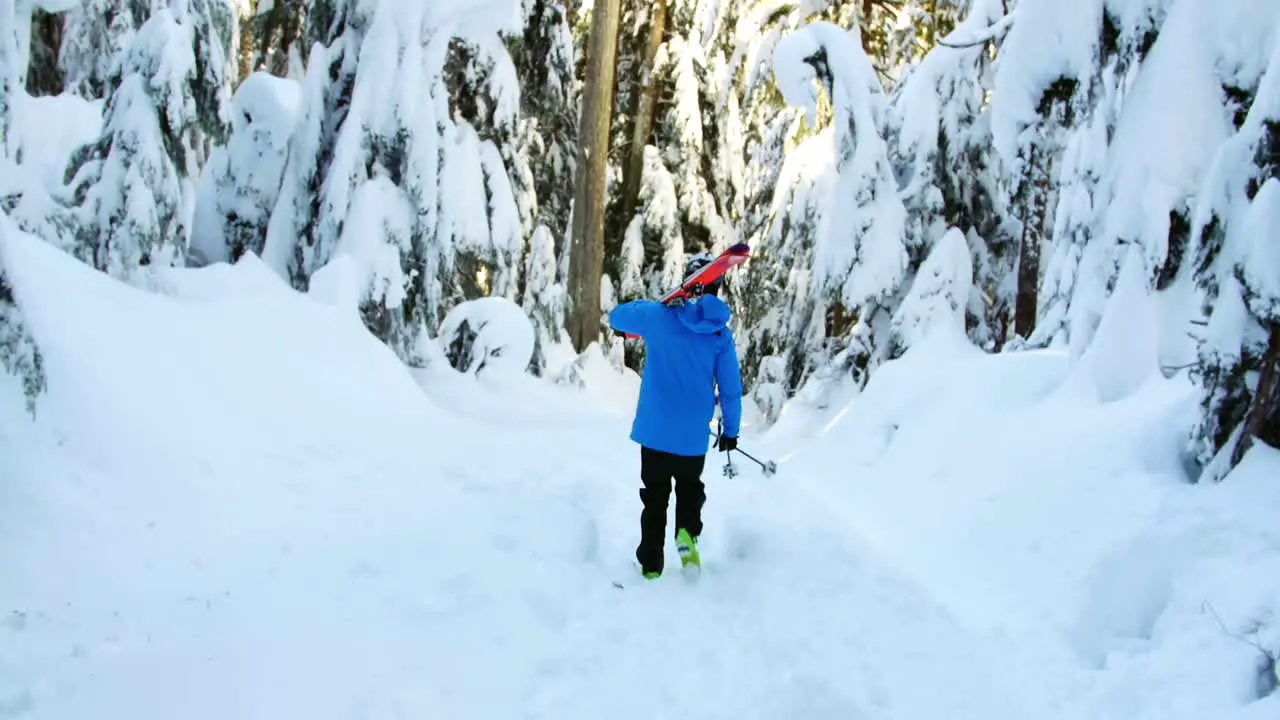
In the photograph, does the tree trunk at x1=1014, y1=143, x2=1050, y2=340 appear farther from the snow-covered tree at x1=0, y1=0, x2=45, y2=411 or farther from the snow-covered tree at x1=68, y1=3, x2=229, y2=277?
the snow-covered tree at x1=0, y1=0, x2=45, y2=411

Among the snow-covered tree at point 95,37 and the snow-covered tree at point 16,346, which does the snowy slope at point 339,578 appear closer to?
the snow-covered tree at point 16,346

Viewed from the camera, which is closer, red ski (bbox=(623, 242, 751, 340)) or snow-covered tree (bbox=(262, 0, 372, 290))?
red ski (bbox=(623, 242, 751, 340))

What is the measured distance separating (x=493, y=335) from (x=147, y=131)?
4.11 metres

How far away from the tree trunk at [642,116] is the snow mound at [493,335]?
288 inches

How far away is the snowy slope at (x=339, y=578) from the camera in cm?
321

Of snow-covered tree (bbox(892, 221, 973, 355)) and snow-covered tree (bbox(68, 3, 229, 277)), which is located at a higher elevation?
snow-covered tree (bbox(68, 3, 229, 277))

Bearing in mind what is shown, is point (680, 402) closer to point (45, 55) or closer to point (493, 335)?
point (493, 335)

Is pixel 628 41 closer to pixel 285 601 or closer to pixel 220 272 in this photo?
pixel 220 272

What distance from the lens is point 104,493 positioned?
406 centimetres

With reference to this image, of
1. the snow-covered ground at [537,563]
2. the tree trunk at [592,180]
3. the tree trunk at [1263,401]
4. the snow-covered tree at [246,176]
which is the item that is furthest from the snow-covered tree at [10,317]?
the tree trunk at [592,180]

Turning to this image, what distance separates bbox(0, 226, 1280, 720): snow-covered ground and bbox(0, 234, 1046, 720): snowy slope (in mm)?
16

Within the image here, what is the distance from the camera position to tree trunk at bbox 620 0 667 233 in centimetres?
1725

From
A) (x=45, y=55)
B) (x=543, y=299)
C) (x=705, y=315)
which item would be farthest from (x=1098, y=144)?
(x=45, y=55)

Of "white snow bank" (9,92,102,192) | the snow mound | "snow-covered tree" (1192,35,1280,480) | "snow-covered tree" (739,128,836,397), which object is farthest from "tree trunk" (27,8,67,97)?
"snow-covered tree" (1192,35,1280,480)
